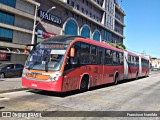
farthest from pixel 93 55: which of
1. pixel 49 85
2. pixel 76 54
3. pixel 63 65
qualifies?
pixel 49 85

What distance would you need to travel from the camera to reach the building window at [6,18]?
98.2 ft

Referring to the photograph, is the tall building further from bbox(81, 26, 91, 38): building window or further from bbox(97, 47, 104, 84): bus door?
bbox(97, 47, 104, 84): bus door

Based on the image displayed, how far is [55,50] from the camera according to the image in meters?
10.7

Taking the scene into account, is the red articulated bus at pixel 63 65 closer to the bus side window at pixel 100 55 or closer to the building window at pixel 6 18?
the bus side window at pixel 100 55

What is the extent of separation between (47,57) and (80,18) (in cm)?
4164

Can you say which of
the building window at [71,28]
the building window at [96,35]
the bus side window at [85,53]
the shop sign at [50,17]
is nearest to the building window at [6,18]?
the shop sign at [50,17]

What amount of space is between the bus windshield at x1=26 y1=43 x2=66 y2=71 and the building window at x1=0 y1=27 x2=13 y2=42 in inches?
820

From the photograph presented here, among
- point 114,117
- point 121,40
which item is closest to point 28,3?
point 114,117

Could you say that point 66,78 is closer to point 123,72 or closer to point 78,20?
point 123,72

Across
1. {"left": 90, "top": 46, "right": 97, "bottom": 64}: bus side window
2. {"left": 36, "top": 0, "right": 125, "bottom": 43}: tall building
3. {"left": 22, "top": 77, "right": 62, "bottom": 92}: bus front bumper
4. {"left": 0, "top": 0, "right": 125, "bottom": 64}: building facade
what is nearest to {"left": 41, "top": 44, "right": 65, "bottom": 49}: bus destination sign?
{"left": 22, "top": 77, "right": 62, "bottom": 92}: bus front bumper

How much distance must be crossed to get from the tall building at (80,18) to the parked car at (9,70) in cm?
1323

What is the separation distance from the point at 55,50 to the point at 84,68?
2.32 meters

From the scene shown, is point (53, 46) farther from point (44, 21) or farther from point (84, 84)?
point (44, 21)

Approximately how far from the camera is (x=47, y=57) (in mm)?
10523
